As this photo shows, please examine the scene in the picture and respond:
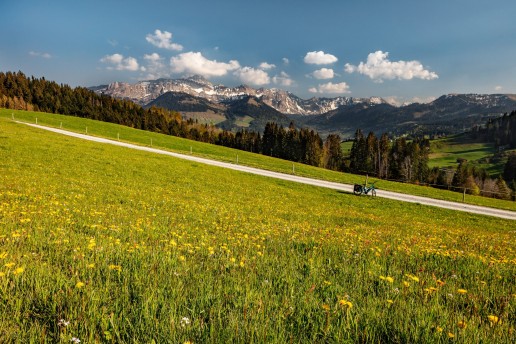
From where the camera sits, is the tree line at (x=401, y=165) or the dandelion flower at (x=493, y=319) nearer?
the dandelion flower at (x=493, y=319)

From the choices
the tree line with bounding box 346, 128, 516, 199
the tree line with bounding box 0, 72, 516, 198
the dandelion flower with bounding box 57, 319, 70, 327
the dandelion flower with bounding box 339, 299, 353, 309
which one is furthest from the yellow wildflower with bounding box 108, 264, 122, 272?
the tree line with bounding box 346, 128, 516, 199

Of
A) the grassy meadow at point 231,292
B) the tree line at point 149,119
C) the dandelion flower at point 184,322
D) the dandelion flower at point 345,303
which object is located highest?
the tree line at point 149,119

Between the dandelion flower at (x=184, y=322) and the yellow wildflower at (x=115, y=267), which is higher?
the dandelion flower at (x=184, y=322)

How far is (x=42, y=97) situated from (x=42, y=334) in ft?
528

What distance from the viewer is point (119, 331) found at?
2.70 meters

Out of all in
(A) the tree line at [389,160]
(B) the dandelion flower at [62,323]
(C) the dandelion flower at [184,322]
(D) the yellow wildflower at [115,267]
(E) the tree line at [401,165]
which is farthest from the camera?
(A) the tree line at [389,160]

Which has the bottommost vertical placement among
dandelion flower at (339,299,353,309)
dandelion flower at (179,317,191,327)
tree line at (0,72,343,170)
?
dandelion flower at (179,317,191,327)

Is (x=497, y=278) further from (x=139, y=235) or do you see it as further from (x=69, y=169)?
(x=69, y=169)

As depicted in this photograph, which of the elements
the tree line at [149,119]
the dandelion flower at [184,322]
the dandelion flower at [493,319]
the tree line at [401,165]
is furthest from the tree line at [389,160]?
the dandelion flower at [184,322]

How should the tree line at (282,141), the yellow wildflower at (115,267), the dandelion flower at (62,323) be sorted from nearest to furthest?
the dandelion flower at (62,323) → the yellow wildflower at (115,267) → the tree line at (282,141)

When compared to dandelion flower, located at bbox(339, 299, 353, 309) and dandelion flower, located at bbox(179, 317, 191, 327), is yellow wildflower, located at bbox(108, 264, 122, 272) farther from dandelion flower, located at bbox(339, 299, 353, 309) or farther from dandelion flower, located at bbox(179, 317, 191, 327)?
dandelion flower, located at bbox(339, 299, 353, 309)

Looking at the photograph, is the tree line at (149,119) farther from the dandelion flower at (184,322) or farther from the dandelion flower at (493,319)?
the dandelion flower at (184,322)

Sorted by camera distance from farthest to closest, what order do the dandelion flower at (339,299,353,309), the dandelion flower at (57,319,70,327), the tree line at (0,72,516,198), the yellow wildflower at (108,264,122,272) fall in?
the tree line at (0,72,516,198) < the yellow wildflower at (108,264,122,272) < the dandelion flower at (339,299,353,309) < the dandelion flower at (57,319,70,327)

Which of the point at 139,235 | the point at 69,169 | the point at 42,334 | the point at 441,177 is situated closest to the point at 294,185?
the point at 69,169
